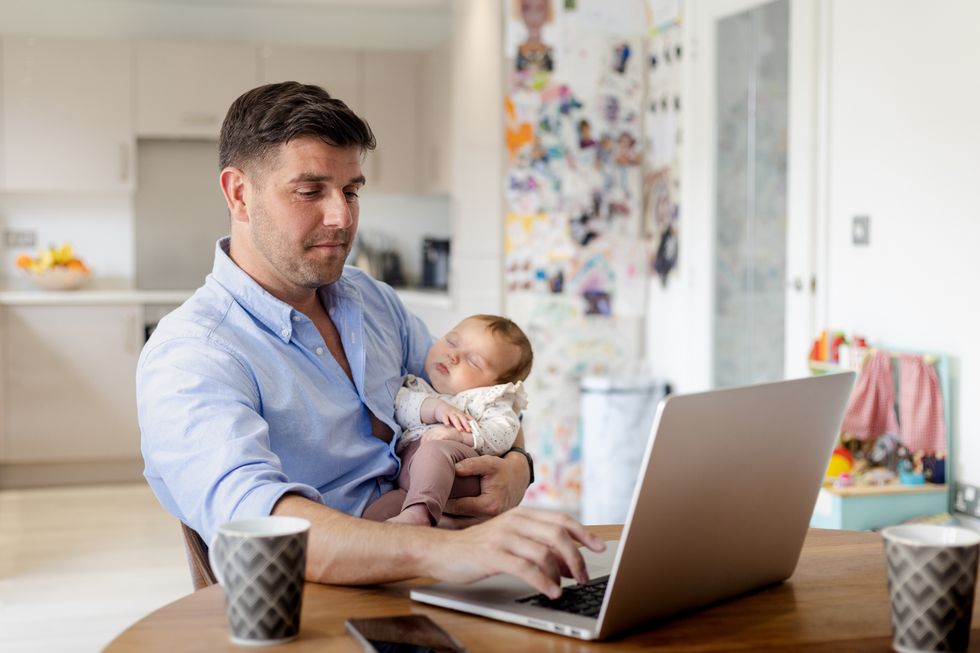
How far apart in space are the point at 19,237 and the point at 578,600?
5812mm

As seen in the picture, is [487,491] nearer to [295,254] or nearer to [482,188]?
[295,254]

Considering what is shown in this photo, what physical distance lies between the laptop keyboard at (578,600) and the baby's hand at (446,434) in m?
0.63

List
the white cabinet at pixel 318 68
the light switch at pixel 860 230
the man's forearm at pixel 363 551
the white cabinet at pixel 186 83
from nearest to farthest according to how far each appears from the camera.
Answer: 1. the man's forearm at pixel 363 551
2. the light switch at pixel 860 230
3. the white cabinet at pixel 186 83
4. the white cabinet at pixel 318 68

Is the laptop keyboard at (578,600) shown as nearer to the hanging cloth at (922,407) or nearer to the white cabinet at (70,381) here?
the hanging cloth at (922,407)

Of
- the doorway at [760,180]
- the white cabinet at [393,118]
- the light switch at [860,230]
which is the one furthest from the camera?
the white cabinet at [393,118]

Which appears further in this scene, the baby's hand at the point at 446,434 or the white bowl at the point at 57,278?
the white bowl at the point at 57,278

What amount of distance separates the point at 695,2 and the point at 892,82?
131 cm

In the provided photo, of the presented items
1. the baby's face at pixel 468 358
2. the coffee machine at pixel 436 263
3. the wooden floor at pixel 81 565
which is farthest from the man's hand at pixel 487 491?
the coffee machine at pixel 436 263

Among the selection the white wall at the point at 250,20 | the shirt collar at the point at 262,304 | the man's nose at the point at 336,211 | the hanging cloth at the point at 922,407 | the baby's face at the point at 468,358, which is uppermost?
the white wall at the point at 250,20

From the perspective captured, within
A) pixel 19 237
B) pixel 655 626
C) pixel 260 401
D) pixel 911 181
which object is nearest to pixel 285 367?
pixel 260 401

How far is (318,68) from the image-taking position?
6.30 meters

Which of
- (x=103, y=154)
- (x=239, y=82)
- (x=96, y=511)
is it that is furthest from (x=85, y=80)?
(x=96, y=511)

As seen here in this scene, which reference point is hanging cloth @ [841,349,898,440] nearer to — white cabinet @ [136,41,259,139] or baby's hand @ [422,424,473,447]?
baby's hand @ [422,424,473,447]

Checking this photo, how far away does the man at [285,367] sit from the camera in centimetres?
137
